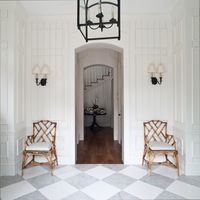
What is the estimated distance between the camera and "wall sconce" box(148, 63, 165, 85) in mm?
3849

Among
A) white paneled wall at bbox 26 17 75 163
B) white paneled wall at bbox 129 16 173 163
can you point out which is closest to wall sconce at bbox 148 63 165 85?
white paneled wall at bbox 129 16 173 163

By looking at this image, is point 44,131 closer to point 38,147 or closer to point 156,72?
point 38,147

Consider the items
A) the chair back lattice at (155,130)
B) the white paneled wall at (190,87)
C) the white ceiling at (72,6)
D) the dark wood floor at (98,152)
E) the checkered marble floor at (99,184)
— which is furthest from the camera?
the dark wood floor at (98,152)

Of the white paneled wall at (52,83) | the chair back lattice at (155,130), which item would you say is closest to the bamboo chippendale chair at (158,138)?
the chair back lattice at (155,130)

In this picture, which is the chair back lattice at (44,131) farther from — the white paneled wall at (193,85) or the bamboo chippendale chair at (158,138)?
the white paneled wall at (193,85)

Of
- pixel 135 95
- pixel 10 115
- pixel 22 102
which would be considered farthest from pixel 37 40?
pixel 135 95

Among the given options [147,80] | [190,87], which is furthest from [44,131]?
[190,87]

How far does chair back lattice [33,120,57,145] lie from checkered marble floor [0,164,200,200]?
1.98 ft

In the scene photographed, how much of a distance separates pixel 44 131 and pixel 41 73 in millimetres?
1219

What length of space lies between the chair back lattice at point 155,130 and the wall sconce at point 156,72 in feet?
2.76

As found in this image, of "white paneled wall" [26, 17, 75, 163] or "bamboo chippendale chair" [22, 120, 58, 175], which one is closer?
"bamboo chippendale chair" [22, 120, 58, 175]

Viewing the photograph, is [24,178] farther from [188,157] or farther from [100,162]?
[188,157]

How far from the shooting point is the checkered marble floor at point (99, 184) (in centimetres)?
276

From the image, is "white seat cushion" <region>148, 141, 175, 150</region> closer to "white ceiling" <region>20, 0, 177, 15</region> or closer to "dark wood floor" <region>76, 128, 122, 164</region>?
"dark wood floor" <region>76, 128, 122, 164</region>
